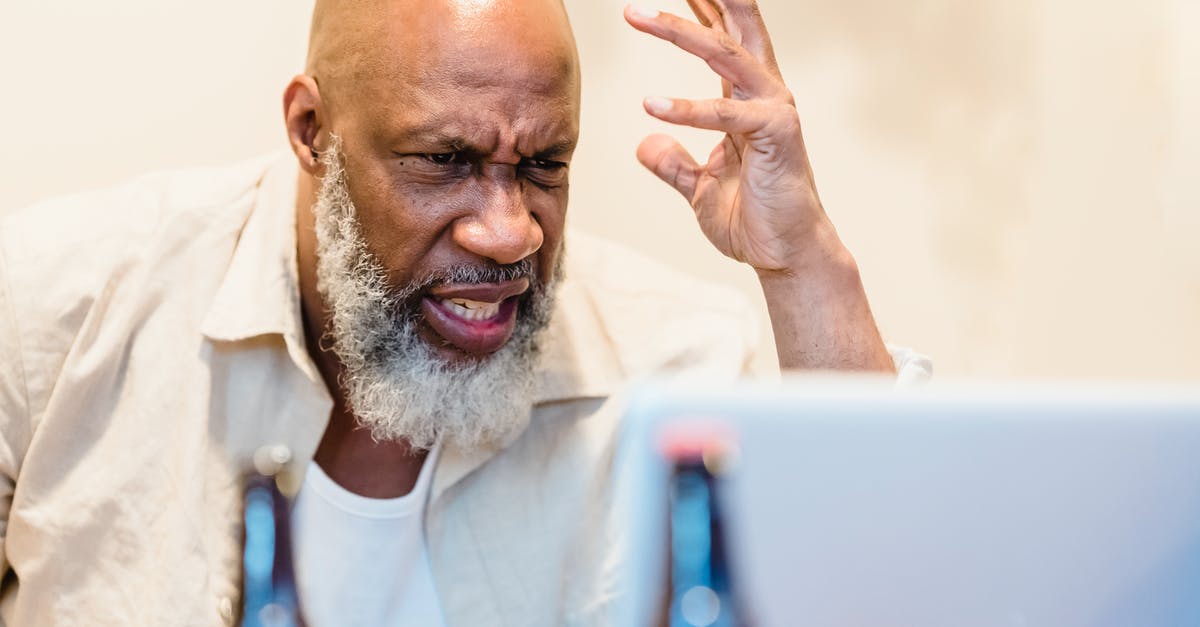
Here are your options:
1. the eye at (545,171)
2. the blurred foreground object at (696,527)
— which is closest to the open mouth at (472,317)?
the eye at (545,171)

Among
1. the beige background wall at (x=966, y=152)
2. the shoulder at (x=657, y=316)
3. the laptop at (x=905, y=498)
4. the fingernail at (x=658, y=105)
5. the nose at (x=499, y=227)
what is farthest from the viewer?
the beige background wall at (x=966, y=152)

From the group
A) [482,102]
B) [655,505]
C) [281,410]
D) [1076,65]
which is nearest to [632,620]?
[655,505]

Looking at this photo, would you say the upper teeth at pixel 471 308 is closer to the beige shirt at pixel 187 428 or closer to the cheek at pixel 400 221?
the cheek at pixel 400 221

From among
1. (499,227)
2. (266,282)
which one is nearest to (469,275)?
(499,227)

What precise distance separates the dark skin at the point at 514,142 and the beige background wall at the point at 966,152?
522 millimetres

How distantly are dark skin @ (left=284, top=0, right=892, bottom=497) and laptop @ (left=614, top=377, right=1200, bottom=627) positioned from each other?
0.71 meters

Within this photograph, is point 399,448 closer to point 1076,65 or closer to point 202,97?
point 202,97

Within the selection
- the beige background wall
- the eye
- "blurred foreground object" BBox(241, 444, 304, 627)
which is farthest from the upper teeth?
the beige background wall

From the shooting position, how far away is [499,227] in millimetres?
1248

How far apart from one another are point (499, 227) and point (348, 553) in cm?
45

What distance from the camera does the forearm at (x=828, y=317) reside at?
52.2 inches

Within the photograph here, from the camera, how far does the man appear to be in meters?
1.26

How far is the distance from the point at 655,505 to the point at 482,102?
0.84 m

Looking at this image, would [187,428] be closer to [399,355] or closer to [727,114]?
[399,355]
